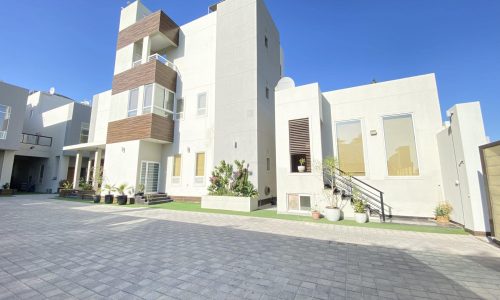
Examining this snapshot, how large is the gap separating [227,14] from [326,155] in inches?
473

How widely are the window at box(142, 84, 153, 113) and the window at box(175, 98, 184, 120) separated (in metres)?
1.96

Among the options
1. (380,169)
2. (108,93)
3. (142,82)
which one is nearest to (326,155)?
(380,169)

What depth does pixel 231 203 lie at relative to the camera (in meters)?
11.1

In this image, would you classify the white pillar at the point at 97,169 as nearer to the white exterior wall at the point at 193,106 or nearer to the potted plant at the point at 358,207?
the white exterior wall at the point at 193,106

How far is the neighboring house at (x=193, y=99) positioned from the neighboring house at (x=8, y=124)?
20.9 feet

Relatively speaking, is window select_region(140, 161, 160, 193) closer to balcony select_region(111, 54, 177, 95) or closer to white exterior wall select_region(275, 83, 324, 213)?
balcony select_region(111, 54, 177, 95)

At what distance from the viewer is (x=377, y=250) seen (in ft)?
16.2

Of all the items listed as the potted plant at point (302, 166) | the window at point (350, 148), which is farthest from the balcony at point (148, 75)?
the window at point (350, 148)

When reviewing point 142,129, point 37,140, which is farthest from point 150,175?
point 37,140

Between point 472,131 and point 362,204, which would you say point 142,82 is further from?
point 472,131

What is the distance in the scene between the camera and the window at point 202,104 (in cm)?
1500

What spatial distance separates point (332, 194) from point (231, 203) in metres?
5.14

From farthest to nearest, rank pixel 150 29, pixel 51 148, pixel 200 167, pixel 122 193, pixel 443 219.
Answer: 1. pixel 51 148
2. pixel 150 29
3. pixel 200 167
4. pixel 122 193
5. pixel 443 219

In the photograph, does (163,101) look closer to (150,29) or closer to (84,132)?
(150,29)
